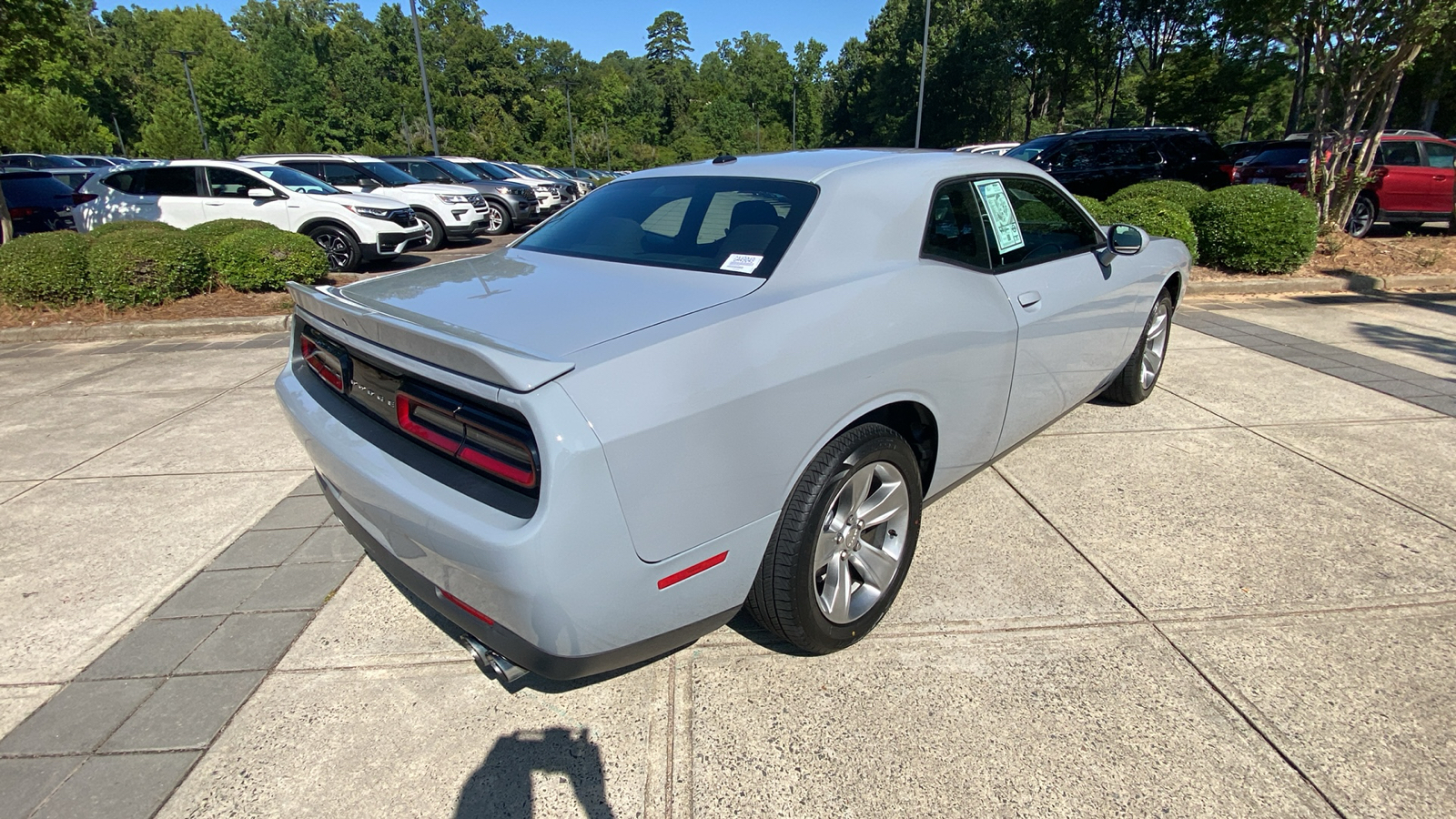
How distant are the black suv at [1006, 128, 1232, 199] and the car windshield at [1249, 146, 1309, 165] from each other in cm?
43

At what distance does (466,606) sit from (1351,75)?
37.5 ft

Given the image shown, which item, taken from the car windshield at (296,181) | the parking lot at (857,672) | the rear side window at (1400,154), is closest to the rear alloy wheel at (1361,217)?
the rear side window at (1400,154)

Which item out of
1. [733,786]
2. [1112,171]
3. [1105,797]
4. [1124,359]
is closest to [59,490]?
[733,786]

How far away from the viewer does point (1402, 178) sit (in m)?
11.1

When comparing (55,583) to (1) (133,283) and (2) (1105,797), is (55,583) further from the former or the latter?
(1) (133,283)

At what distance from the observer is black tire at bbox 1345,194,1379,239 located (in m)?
11.0

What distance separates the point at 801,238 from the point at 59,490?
13.3 ft

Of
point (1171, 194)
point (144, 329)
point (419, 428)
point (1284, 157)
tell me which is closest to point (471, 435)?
point (419, 428)

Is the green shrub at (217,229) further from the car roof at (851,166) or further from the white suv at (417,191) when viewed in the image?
the car roof at (851,166)

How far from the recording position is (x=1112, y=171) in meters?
12.4

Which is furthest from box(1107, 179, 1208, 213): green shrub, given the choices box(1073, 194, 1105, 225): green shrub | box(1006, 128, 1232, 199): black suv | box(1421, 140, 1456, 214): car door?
box(1421, 140, 1456, 214): car door

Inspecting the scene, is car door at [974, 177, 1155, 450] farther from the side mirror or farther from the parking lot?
the parking lot

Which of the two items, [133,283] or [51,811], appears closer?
[51,811]

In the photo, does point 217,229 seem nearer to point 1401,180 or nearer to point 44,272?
point 44,272
